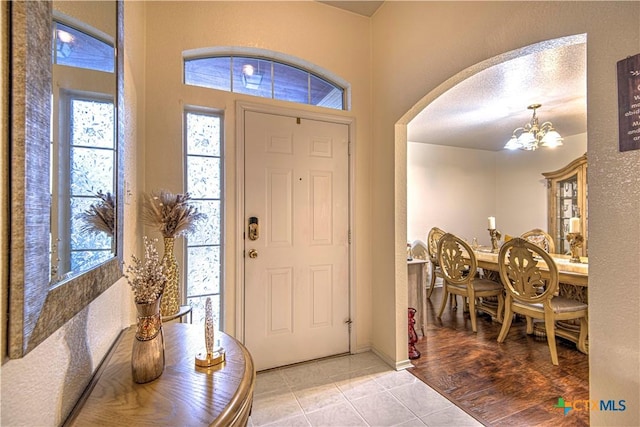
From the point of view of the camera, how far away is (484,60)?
1.70 m

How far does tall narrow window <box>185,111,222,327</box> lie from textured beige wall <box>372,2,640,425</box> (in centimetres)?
147

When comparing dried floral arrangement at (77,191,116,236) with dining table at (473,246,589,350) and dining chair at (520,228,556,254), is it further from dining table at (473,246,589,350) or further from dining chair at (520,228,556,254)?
dining chair at (520,228,556,254)

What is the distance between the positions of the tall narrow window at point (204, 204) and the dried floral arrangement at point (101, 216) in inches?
43.7

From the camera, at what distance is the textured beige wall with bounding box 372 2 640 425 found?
1119 mm

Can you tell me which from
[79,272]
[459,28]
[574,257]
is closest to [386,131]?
[459,28]

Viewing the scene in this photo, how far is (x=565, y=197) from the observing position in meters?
4.82

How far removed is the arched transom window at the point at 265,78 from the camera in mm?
2266

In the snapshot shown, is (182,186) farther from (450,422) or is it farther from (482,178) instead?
(482,178)

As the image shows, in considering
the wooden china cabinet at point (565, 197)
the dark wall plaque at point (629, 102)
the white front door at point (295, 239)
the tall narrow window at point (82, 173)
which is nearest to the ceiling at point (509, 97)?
the dark wall plaque at point (629, 102)

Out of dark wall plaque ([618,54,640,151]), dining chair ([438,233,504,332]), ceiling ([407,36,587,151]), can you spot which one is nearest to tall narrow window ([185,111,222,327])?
ceiling ([407,36,587,151])

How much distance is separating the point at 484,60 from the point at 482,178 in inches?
185

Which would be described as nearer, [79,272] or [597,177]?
[79,272]

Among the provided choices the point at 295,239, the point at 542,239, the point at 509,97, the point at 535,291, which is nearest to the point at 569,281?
the point at 535,291

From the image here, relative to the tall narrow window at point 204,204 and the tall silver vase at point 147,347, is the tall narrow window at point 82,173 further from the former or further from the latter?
the tall narrow window at point 204,204
